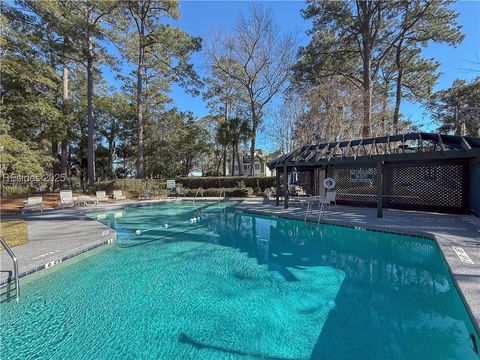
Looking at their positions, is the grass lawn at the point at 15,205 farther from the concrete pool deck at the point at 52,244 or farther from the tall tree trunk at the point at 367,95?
the tall tree trunk at the point at 367,95

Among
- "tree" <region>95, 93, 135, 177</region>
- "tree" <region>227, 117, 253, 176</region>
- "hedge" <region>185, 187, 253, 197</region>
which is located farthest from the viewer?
"tree" <region>95, 93, 135, 177</region>

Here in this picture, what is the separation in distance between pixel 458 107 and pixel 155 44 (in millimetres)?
24055

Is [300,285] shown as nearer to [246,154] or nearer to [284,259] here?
[284,259]

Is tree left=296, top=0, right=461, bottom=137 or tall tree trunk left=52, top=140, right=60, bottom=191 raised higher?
tree left=296, top=0, right=461, bottom=137

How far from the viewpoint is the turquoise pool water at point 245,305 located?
115 inches

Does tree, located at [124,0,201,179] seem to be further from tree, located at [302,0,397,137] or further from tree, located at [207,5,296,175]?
tree, located at [302,0,397,137]

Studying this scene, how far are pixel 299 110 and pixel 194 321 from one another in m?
20.8

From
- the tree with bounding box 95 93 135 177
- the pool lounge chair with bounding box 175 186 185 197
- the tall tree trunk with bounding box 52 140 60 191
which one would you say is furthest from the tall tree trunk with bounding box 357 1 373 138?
the tall tree trunk with bounding box 52 140 60 191

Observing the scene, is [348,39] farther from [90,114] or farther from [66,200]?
Answer: [66,200]

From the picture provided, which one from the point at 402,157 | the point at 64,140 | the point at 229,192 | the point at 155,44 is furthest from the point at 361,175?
the point at 64,140

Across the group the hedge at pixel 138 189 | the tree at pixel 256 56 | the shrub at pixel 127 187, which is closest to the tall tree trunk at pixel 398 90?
the tree at pixel 256 56

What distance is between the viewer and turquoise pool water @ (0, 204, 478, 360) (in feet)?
9.57

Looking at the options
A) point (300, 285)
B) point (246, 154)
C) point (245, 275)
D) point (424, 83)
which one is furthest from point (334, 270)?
point (246, 154)

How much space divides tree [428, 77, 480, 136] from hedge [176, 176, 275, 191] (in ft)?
47.3
